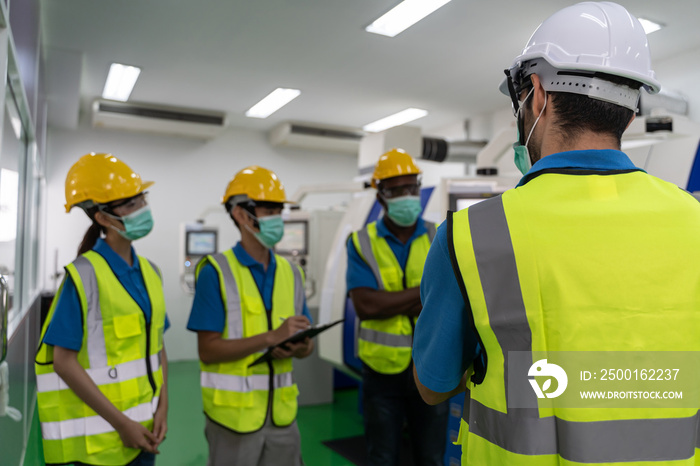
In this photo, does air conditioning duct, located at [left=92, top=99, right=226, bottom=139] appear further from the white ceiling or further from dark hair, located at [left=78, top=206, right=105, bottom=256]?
dark hair, located at [left=78, top=206, right=105, bottom=256]

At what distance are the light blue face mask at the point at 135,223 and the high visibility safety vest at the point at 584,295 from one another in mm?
1526

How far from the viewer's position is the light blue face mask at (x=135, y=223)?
6.57 ft

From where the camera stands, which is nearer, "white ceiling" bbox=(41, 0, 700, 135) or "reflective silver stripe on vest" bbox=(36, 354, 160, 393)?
"reflective silver stripe on vest" bbox=(36, 354, 160, 393)

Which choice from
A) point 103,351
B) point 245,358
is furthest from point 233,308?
point 103,351

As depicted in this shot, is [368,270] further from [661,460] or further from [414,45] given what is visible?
[414,45]

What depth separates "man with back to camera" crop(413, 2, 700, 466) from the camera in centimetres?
81

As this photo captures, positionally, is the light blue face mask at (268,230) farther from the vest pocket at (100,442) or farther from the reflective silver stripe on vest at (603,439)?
the reflective silver stripe on vest at (603,439)

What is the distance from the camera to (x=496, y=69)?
5.25m

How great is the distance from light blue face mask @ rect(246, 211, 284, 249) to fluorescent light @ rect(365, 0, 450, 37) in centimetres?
230

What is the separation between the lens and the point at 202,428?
4414 millimetres

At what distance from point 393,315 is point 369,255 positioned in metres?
0.32

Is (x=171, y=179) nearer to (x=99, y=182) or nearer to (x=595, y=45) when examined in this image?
(x=99, y=182)

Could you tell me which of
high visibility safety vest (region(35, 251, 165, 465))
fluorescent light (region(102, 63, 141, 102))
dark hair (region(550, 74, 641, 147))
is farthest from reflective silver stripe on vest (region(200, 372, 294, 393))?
fluorescent light (region(102, 63, 141, 102))

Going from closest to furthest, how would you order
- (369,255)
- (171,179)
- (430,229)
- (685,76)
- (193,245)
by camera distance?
(369,255)
(430,229)
(685,76)
(193,245)
(171,179)
